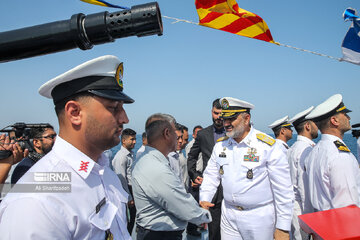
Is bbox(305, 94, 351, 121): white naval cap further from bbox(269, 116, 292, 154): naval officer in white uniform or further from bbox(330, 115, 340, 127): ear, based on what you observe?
bbox(269, 116, 292, 154): naval officer in white uniform

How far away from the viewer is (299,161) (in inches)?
168

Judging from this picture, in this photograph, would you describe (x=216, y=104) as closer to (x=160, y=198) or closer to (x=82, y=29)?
(x=160, y=198)

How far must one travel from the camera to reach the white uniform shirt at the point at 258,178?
9.21ft

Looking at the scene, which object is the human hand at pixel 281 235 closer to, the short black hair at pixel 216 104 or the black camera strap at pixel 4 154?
the short black hair at pixel 216 104

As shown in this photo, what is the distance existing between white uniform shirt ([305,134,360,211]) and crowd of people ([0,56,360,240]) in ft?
0.03

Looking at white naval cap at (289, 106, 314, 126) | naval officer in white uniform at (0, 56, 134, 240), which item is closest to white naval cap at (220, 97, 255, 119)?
white naval cap at (289, 106, 314, 126)

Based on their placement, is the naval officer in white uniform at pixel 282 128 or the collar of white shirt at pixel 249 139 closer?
the collar of white shirt at pixel 249 139

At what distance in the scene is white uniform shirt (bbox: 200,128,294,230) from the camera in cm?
281

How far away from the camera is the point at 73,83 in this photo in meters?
1.30

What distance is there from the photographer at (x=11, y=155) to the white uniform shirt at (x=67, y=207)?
124 cm

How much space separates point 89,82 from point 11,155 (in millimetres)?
1576

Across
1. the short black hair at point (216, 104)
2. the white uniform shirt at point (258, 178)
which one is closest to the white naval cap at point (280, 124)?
the short black hair at point (216, 104)

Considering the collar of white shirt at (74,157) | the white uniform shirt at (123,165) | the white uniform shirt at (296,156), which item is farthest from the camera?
the white uniform shirt at (123,165)

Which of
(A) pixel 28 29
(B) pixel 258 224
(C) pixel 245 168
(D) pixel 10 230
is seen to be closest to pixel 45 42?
(A) pixel 28 29
